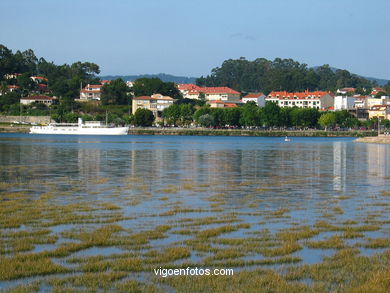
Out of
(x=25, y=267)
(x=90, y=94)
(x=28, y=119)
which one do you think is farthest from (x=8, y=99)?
(x=25, y=267)

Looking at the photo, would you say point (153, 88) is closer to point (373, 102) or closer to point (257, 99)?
point (257, 99)

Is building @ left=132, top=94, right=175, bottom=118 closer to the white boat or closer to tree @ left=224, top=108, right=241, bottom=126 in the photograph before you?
tree @ left=224, top=108, right=241, bottom=126

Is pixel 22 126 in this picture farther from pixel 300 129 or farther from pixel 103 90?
pixel 300 129

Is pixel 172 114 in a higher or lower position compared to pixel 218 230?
higher

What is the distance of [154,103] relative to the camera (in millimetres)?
164000

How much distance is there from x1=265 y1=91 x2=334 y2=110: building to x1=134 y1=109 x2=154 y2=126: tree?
176 ft

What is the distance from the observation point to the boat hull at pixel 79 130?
133m

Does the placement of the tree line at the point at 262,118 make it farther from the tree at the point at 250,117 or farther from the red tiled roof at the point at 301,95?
the red tiled roof at the point at 301,95

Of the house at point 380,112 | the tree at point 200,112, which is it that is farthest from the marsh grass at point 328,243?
the house at point 380,112

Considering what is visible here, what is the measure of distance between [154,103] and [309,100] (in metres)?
51.6

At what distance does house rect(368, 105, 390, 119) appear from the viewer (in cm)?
15926

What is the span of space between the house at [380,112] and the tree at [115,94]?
222 feet

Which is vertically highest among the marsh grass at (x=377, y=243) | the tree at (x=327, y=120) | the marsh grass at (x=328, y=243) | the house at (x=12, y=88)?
the house at (x=12, y=88)

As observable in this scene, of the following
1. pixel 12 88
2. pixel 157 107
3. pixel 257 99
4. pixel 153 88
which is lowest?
pixel 157 107
